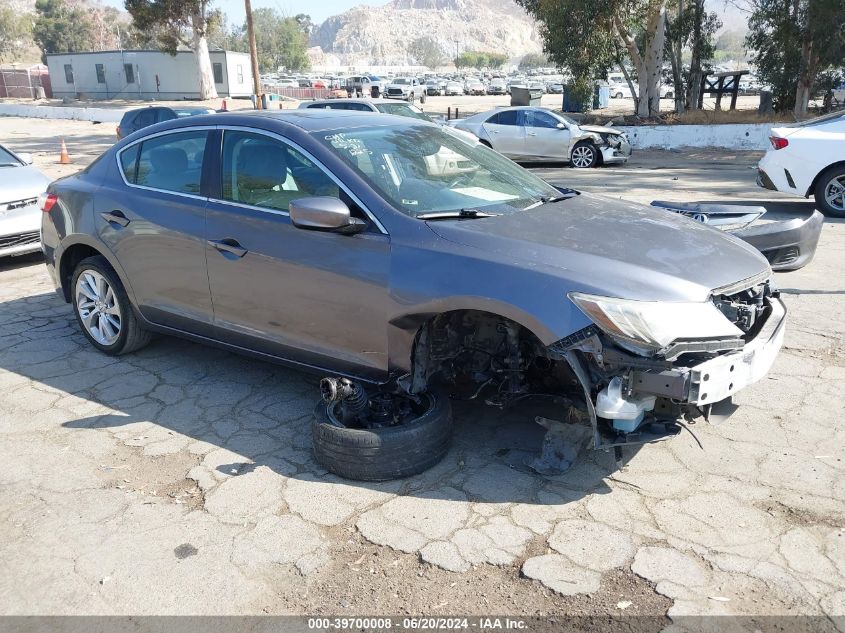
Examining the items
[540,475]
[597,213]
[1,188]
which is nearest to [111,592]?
[540,475]

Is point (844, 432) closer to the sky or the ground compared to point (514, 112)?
closer to the ground

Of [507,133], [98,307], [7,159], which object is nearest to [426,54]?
[507,133]

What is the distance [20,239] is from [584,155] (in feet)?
41.3

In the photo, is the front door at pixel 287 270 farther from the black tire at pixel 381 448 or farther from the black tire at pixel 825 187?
the black tire at pixel 825 187

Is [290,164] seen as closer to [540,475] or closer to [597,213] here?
[597,213]

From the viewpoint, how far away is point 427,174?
4.22 m

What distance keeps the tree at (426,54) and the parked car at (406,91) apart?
106m

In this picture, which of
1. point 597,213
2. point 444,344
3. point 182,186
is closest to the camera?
point 444,344

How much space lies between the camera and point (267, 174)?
4.33 m

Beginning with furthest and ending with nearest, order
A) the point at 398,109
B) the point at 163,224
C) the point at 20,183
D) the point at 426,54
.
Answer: the point at 426,54 < the point at 398,109 < the point at 20,183 < the point at 163,224

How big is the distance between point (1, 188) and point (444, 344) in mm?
6466

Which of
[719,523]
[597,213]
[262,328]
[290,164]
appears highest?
[290,164]

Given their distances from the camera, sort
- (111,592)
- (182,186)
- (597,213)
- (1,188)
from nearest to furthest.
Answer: (111,592) → (597,213) → (182,186) → (1,188)

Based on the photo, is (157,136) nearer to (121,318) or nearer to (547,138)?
(121,318)
